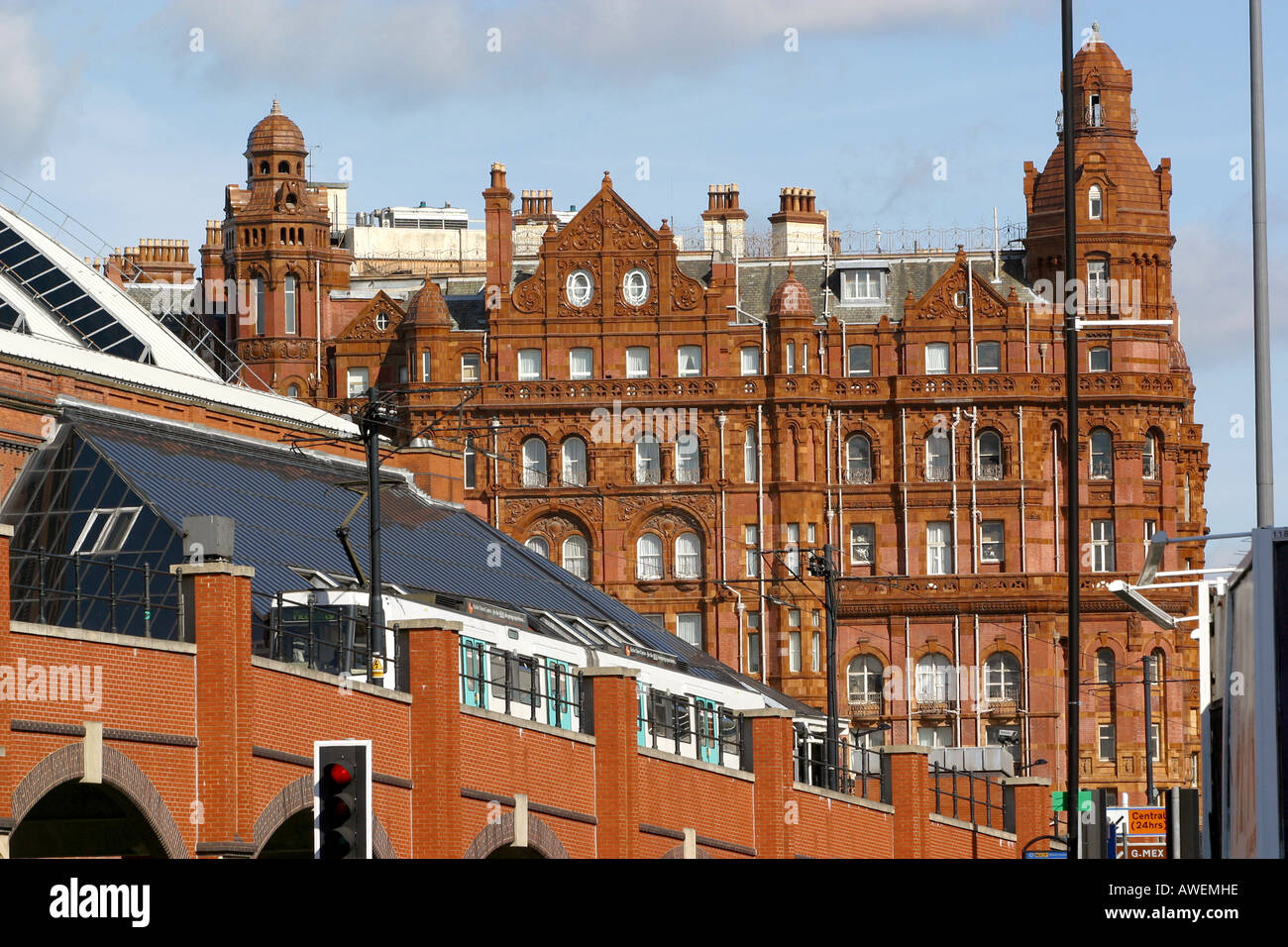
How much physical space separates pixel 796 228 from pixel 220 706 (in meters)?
79.2

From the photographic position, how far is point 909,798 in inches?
2362

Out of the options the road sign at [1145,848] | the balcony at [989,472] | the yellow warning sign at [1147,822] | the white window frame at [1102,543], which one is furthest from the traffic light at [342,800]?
the white window frame at [1102,543]

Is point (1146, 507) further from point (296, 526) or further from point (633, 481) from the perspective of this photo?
point (296, 526)

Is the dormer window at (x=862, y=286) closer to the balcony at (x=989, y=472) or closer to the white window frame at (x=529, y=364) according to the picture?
the balcony at (x=989, y=472)

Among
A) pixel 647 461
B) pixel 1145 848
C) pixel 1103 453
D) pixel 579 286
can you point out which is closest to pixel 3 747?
pixel 1145 848

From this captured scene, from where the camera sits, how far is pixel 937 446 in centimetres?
10206

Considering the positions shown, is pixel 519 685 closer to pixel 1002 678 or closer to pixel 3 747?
pixel 3 747

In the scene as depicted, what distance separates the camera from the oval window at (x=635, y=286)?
102 metres

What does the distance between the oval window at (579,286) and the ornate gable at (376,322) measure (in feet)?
24.8

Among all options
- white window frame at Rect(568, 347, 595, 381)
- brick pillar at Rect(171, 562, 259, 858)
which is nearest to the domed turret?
white window frame at Rect(568, 347, 595, 381)

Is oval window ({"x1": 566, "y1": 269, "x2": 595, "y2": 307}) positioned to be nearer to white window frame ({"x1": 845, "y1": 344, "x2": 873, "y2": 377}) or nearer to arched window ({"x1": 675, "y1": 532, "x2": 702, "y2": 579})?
arched window ({"x1": 675, "y1": 532, "x2": 702, "y2": 579})
